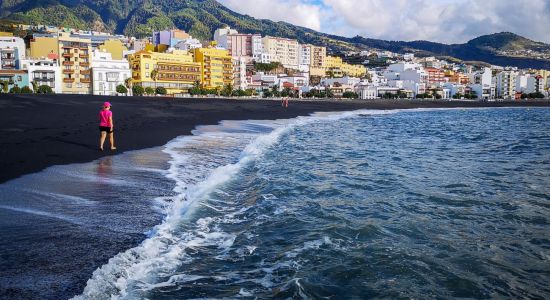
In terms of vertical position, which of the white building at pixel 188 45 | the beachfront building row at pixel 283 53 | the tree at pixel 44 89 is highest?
the beachfront building row at pixel 283 53

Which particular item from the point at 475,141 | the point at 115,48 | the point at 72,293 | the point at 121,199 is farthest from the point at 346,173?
the point at 115,48

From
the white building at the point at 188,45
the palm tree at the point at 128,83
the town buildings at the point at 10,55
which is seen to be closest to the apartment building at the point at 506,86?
the white building at the point at 188,45

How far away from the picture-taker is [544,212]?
7621 millimetres

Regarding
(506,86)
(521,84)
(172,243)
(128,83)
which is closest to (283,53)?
(506,86)

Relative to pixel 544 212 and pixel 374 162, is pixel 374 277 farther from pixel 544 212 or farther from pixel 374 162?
pixel 374 162

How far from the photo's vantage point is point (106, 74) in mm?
68750

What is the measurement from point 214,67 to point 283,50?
80273 millimetres

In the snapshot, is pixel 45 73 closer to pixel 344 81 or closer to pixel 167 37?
pixel 167 37

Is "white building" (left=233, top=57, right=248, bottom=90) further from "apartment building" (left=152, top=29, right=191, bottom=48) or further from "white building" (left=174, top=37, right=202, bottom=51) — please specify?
"apartment building" (left=152, top=29, right=191, bottom=48)

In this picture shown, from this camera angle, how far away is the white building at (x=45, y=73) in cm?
6200

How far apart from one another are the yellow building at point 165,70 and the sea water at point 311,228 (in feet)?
229

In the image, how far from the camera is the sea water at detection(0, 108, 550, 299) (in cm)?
455

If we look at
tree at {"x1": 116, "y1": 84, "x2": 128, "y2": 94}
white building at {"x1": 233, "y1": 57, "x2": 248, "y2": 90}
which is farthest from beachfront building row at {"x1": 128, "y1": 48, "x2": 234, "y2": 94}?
tree at {"x1": 116, "y1": 84, "x2": 128, "y2": 94}

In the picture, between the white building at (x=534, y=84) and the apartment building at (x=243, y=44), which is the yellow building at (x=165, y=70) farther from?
the white building at (x=534, y=84)
